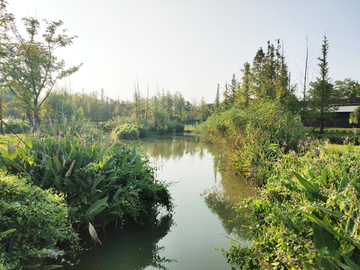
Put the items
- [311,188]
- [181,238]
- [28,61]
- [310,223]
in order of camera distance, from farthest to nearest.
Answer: [28,61] → [181,238] → [311,188] → [310,223]

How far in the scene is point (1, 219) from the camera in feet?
6.31

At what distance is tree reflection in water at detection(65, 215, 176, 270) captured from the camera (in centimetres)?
318

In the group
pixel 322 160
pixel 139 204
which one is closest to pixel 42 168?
pixel 139 204

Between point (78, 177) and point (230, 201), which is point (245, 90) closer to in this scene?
point (230, 201)

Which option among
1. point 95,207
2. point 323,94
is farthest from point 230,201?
point 323,94

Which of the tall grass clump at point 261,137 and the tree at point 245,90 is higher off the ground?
the tree at point 245,90

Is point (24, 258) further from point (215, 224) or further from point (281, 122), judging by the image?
point (281, 122)

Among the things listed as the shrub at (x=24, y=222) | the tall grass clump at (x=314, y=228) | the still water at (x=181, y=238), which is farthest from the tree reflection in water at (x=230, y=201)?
the shrub at (x=24, y=222)

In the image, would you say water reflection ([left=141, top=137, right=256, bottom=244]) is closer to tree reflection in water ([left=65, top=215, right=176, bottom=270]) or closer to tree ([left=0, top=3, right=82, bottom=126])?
tree reflection in water ([left=65, top=215, right=176, bottom=270])

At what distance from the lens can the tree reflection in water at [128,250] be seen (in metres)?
3.18

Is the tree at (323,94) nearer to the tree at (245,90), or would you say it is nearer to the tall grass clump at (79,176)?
the tree at (245,90)

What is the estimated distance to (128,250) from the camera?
353 centimetres

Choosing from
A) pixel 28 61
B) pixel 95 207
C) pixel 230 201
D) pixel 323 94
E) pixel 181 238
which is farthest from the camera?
pixel 323 94

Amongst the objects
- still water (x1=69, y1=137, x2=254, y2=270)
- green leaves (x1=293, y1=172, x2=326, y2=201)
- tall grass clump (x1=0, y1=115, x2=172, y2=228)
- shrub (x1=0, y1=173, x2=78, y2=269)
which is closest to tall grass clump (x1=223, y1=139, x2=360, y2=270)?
green leaves (x1=293, y1=172, x2=326, y2=201)
